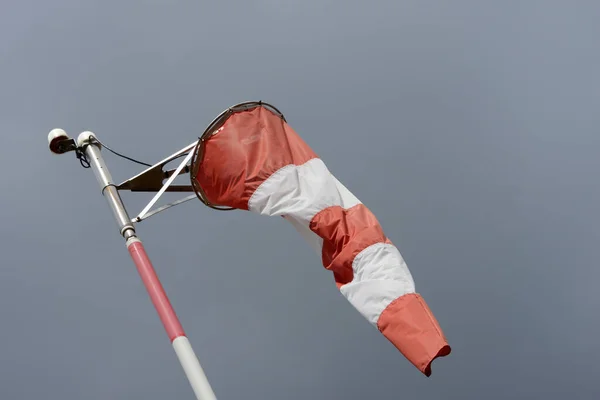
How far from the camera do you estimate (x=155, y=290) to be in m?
18.6

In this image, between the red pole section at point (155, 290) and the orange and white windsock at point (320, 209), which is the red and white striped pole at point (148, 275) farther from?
the orange and white windsock at point (320, 209)

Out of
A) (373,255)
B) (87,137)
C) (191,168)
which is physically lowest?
(373,255)

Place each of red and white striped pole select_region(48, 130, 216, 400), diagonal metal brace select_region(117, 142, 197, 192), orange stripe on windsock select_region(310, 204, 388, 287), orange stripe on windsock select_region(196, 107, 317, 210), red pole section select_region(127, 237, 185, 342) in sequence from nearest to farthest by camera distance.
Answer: red and white striped pole select_region(48, 130, 216, 400), red pole section select_region(127, 237, 185, 342), orange stripe on windsock select_region(310, 204, 388, 287), orange stripe on windsock select_region(196, 107, 317, 210), diagonal metal brace select_region(117, 142, 197, 192)

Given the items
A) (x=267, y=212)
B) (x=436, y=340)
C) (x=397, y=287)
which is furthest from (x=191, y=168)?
(x=436, y=340)

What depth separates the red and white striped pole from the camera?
17125 mm

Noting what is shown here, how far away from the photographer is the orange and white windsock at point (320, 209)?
64.3 feet

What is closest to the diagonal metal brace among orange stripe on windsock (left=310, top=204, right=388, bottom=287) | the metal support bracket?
the metal support bracket

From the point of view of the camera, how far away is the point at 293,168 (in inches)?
897

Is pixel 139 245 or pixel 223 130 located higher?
pixel 223 130


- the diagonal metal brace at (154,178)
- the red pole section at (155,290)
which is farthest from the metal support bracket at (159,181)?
the red pole section at (155,290)

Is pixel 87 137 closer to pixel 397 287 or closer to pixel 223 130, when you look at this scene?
pixel 223 130

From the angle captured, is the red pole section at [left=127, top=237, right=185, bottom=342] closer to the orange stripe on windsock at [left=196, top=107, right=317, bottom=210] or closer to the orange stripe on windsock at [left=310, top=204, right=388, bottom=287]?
the orange stripe on windsock at [left=196, top=107, right=317, bottom=210]

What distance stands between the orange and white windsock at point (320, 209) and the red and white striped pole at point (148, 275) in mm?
2497

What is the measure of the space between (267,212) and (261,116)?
11.0 ft
